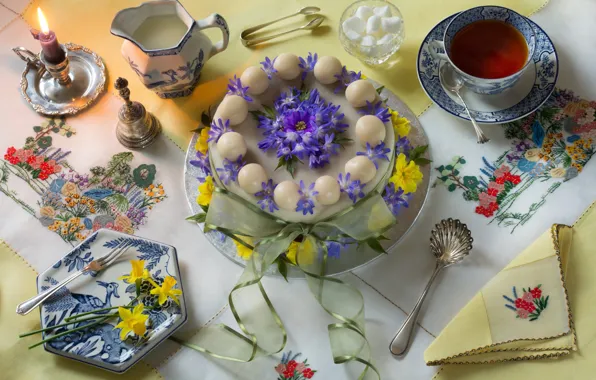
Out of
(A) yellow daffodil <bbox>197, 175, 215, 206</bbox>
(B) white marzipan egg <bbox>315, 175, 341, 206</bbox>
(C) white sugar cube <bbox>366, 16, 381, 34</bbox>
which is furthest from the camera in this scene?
(C) white sugar cube <bbox>366, 16, 381, 34</bbox>

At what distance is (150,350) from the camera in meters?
0.86

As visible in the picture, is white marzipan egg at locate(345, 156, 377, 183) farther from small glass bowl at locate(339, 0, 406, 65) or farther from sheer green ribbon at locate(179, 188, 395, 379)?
small glass bowl at locate(339, 0, 406, 65)

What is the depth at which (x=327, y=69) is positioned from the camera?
0.89 m

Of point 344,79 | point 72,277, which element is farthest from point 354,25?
point 72,277

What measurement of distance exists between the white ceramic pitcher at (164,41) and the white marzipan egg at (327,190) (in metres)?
0.33

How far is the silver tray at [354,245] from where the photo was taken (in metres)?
0.91

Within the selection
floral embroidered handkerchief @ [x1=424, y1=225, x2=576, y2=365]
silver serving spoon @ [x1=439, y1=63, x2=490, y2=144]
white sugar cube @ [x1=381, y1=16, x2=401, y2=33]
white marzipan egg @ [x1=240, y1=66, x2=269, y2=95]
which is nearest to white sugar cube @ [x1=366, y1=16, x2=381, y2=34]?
white sugar cube @ [x1=381, y1=16, x2=401, y2=33]

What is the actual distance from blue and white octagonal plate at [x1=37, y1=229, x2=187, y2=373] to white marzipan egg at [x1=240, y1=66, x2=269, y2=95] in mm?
269

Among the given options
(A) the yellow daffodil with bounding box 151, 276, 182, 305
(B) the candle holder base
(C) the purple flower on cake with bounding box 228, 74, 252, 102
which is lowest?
(A) the yellow daffodil with bounding box 151, 276, 182, 305

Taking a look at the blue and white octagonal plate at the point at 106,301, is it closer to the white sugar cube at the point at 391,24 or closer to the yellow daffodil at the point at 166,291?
the yellow daffodil at the point at 166,291

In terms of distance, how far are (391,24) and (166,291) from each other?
1.86 ft

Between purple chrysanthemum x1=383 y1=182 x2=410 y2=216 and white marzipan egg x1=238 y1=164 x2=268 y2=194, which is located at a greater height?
white marzipan egg x1=238 y1=164 x2=268 y2=194

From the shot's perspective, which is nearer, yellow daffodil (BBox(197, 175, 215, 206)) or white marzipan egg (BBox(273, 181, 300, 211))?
white marzipan egg (BBox(273, 181, 300, 211))

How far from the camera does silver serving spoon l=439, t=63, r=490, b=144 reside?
3.21 ft
